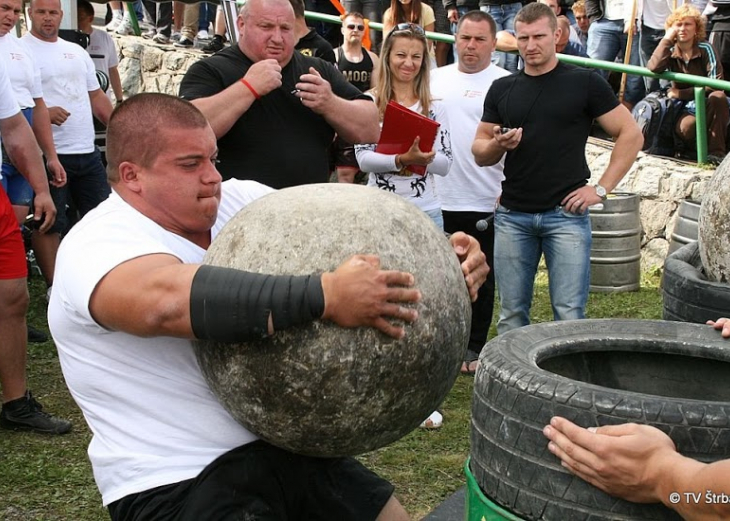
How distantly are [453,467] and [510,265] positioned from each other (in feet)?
5.06

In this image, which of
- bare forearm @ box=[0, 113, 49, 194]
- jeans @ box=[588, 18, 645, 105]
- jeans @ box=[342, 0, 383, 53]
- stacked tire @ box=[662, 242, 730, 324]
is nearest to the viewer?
stacked tire @ box=[662, 242, 730, 324]

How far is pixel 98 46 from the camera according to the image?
1042cm

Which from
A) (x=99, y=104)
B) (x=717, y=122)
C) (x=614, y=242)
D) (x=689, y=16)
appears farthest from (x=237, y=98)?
(x=717, y=122)

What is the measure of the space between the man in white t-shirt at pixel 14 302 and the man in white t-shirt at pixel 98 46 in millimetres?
4989

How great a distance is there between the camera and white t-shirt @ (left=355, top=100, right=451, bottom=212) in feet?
18.8

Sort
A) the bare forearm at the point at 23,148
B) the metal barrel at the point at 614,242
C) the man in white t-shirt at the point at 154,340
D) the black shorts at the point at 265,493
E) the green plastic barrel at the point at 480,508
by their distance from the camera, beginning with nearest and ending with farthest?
the man in white t-shirt at the point at 154,340 → the black shorts at the point at 265,493 → the green plastic barrel at the point at 480,508 → the bare forearm at the point at 23,148 → the metal barrel at the point at 614,242

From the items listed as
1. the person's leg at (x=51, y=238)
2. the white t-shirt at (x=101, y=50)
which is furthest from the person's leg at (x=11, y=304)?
the white t-shirt at (x=101, y=50)

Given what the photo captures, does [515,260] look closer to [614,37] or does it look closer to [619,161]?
[619,161]

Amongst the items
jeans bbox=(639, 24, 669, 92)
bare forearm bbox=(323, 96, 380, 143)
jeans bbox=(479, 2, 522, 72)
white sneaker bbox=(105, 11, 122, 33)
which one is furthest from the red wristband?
white sneaker bbox=(105, 11, 122, 33)

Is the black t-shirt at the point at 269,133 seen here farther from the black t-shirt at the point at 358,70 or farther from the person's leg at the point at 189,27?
the person's leg at the point at 189,27

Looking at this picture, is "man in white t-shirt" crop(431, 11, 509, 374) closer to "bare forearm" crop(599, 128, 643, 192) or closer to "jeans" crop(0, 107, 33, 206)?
"bare forearm" crop(599, 128, 643, 192)

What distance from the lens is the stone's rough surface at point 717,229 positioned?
4.10 meters

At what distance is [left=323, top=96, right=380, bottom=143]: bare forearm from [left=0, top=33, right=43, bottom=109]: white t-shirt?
2.75m

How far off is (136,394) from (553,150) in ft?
12.1
